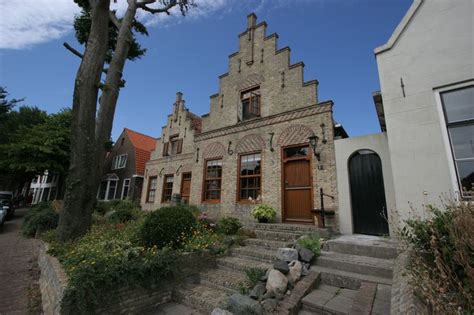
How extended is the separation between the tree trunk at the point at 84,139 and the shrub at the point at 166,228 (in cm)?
169

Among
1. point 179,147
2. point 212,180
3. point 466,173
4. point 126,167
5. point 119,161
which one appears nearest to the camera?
point 466,173

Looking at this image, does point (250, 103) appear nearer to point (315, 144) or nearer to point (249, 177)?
point (249, 177)

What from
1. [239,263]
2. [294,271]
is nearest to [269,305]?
[294,271]

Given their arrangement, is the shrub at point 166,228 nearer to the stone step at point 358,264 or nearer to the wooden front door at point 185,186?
the stone step at point 358,264

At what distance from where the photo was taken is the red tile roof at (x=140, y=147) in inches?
699

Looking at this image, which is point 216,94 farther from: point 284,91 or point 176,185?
point 176,185

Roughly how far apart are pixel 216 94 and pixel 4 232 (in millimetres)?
12298

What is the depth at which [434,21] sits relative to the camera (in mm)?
5109

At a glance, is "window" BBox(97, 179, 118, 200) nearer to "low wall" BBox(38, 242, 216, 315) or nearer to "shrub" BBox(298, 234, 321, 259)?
"low wall" BBox(38, 242, 216, 315)

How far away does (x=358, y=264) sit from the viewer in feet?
12.9

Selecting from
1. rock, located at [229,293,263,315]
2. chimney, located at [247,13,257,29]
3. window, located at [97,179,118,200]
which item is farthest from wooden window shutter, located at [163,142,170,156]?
rock, located at [229,293,263,315]

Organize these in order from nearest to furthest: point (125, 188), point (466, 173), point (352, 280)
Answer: point (352, 280)
point (466, 173)
point (125, 188)

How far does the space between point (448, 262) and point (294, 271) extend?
2170 millimetres

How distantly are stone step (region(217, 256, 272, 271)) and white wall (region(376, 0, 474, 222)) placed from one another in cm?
346
